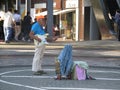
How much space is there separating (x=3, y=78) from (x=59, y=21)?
3402 cm

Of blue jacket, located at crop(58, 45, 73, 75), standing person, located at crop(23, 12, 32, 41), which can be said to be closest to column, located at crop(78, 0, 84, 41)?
standing person, located at crop(23, 12, 32, 41)

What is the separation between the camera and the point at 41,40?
13812mm

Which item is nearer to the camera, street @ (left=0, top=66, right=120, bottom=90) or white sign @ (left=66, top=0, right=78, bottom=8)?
street @ (left=0, top=66, right=120, bottom=90)

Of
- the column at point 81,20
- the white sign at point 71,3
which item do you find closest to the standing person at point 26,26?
the column at point 81,20

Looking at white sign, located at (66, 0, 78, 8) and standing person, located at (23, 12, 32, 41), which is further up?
white sign, located at (66, 0, 78, 8)

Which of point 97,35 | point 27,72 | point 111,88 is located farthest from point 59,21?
point 111,88

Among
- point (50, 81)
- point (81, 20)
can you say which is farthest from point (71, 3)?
point (50, 81)

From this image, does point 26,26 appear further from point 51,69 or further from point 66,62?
point 66,62

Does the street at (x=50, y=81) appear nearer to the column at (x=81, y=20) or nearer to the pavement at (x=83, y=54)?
the pavement at (x=83, y=54)

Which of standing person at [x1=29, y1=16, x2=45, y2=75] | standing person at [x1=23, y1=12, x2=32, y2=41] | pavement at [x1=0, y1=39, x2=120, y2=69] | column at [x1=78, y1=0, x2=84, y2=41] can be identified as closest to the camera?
standing person at [x1=29, y1=16, x2=45, y2=75]

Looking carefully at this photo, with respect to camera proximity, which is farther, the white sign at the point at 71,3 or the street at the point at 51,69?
the white sign at the point at 71,3

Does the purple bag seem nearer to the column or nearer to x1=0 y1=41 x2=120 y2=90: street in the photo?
x1=0 y1=41 x2=120 y2=90: street

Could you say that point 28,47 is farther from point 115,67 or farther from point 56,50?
point 115,67

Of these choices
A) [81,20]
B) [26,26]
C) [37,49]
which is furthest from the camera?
[81,20]
